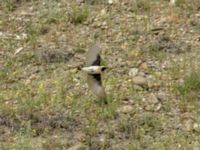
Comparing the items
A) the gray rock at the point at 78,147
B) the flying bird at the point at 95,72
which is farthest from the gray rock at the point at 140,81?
the gray rock at the point at 78,147

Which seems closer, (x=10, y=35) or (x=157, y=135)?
(x=157, y=135)

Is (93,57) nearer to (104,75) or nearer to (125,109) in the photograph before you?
(104,75)

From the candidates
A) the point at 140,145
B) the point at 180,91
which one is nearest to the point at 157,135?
the point at 140,145

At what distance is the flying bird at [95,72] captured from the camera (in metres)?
4.84

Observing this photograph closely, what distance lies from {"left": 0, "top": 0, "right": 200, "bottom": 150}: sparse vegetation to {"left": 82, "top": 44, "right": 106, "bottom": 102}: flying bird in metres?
0.07

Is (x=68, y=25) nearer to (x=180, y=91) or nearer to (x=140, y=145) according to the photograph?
(x=180, y=91)

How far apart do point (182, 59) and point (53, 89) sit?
3.74ft

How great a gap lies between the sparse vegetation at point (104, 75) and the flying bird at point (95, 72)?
73 millimetres

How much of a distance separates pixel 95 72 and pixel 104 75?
26 centimetres

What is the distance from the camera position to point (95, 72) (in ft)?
16.2

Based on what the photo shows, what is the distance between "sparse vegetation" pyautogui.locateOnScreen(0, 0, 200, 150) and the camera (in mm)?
4523

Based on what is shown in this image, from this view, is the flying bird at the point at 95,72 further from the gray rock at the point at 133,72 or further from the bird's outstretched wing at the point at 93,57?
the gray rock at the point at 133,72

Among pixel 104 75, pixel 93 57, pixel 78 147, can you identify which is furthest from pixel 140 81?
pixel 78 147

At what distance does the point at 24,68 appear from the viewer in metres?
5.32
